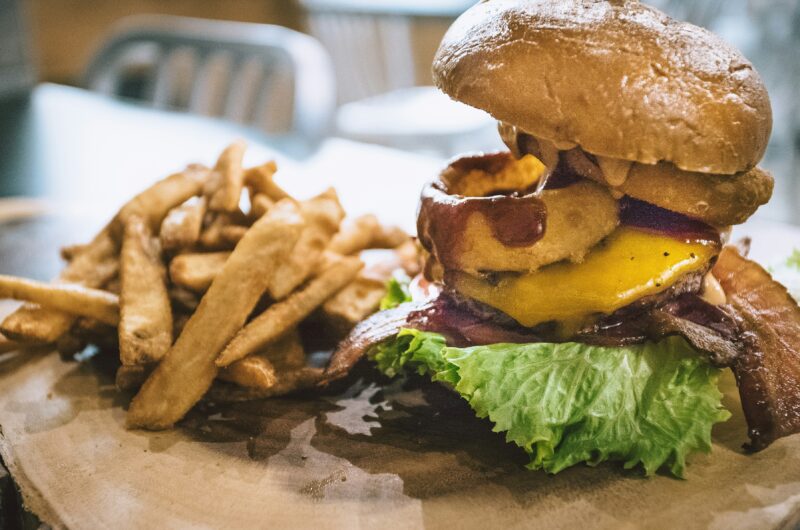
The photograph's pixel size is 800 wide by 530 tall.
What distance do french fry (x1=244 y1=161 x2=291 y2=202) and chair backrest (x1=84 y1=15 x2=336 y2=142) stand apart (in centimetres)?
234

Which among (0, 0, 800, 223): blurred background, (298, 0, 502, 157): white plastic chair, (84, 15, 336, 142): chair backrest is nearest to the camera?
(84, 15, 336, 142): chair backrest

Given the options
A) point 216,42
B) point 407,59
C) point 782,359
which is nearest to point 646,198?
point 782,359

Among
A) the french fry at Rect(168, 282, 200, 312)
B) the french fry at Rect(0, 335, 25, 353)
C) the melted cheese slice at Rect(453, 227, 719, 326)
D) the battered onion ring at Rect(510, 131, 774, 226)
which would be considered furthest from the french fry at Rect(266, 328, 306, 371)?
the battered onion ring at Rect(510, 131, 774, 226)

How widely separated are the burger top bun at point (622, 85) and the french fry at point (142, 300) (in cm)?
99

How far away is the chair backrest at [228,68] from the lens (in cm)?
498

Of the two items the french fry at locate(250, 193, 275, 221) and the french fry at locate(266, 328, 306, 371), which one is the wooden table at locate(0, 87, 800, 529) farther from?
the french fry at locate(250, 193, 275, 221)

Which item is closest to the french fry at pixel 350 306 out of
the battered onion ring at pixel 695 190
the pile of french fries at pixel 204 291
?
the pile of french fries at pixel 204 291

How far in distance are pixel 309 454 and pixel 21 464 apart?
2.27 ft

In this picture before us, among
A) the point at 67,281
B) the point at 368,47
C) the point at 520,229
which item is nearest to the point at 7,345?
the point at 67,281

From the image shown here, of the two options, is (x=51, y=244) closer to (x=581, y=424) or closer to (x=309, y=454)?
(x=309, y=454)

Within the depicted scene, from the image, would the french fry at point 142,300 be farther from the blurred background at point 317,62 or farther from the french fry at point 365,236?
the blurred background at point 317,62

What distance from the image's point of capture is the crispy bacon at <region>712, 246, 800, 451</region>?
175 cm

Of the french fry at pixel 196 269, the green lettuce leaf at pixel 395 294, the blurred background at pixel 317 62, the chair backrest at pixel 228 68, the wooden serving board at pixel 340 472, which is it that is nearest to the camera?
the wooden serving board at pixel 340 472

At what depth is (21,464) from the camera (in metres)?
1.78
